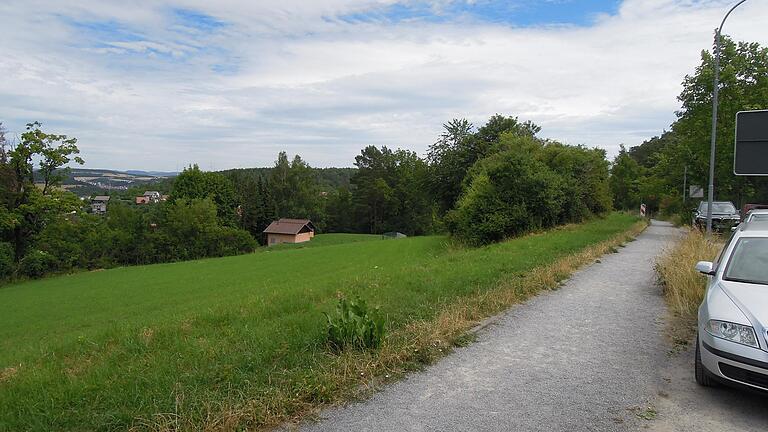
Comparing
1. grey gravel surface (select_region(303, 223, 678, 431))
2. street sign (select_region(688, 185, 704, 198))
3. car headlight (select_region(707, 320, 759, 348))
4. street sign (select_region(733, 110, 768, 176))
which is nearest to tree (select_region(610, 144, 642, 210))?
street sign (select_region(688, 185, 704, 198))

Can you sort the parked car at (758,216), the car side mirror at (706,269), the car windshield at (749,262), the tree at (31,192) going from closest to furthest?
the car windshield at (749,262) → the car side mirror at (706,269) → the parked car at (758,216) → the tree at (31,192)

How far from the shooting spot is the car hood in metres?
4.45

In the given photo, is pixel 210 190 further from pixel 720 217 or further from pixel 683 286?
pixel 683 286

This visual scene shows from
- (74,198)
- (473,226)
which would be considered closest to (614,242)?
(473,226)

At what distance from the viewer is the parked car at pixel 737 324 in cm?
432

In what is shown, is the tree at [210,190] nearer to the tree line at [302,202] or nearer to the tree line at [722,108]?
the tree line at [302,202]

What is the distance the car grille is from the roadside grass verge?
2384mm

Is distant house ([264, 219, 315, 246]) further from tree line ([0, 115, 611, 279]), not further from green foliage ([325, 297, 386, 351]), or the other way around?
green foliage ([325, 297, 386, 351])

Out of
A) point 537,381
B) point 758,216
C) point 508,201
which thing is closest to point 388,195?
point 508,201

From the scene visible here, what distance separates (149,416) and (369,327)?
243 centimetres

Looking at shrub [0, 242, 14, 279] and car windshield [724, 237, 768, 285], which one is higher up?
car windshield [724, 237, 768, 285]

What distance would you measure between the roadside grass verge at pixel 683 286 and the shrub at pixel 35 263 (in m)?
49.1

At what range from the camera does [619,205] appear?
259ft

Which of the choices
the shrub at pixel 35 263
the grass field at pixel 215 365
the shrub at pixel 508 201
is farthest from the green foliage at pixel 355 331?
the shrub at pixel 35 263
